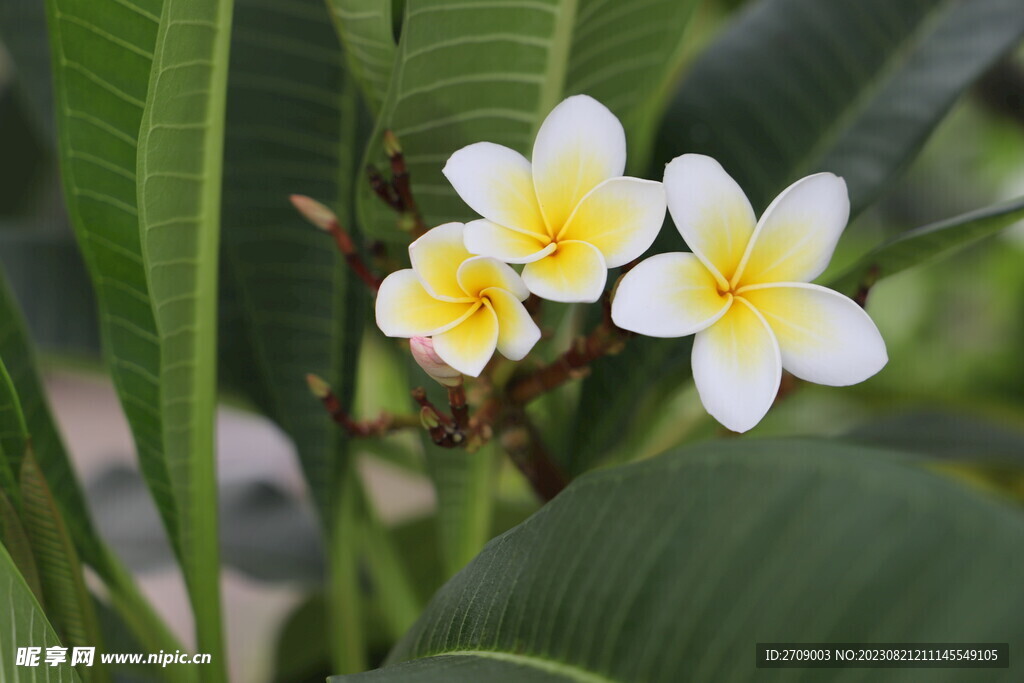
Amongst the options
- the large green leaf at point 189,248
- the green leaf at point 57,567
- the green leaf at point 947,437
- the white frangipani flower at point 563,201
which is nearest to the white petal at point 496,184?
the white frangipani flower at point 563,201

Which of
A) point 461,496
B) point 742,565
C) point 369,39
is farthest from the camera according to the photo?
point 461,496

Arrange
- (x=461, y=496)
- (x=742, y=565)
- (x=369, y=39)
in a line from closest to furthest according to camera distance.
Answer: (x=742, y=565), (x=369, y=39), (x=461, y=496)

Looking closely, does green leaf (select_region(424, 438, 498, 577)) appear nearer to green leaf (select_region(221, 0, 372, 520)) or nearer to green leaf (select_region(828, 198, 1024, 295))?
green leaf (select_region(221, 0, 372, 520))

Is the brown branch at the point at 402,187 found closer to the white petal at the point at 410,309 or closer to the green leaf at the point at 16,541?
the white petal at the point at 410,309

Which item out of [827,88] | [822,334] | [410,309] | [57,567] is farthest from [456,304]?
[827,88]

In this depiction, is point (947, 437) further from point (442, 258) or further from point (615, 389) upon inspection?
point (442, 258)

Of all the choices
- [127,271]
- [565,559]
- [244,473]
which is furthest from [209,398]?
[244,473]

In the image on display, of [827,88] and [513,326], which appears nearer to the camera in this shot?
[513,326]
